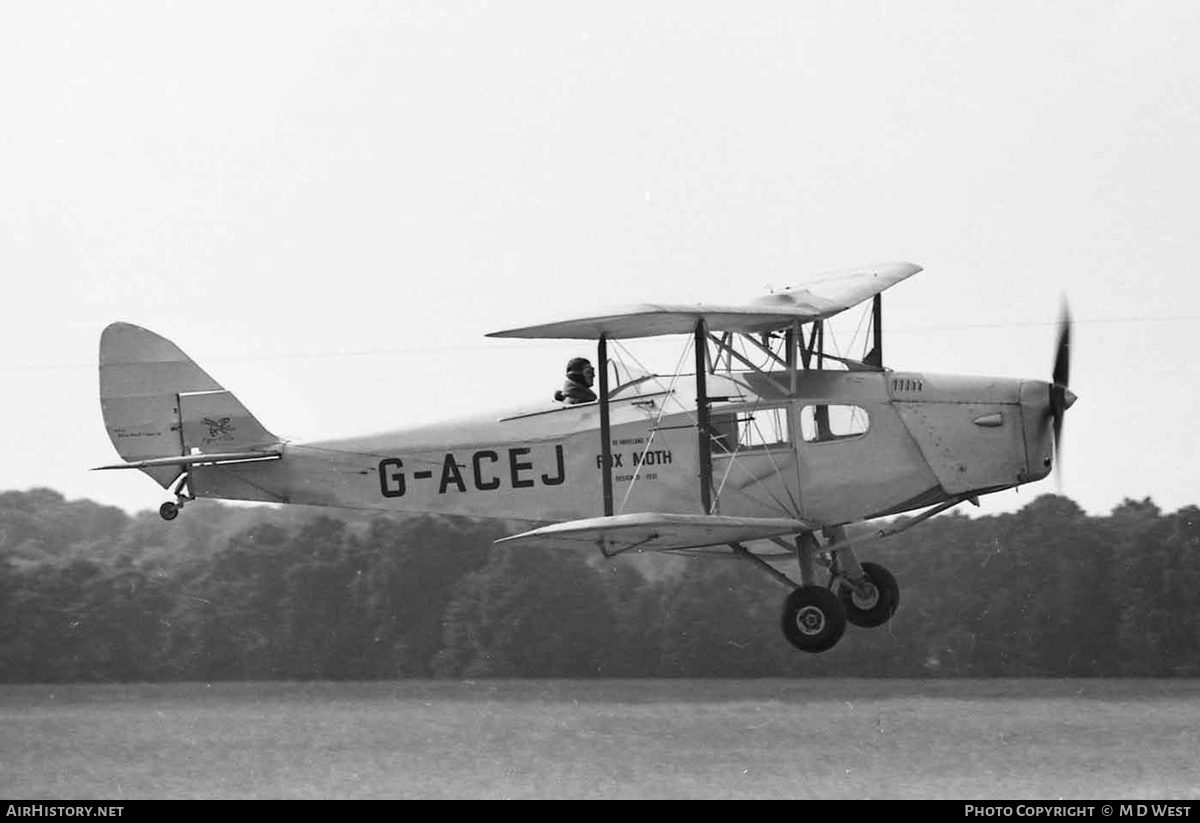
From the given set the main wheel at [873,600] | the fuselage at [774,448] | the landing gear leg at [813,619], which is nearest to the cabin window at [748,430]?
the fuselage at [774,448]

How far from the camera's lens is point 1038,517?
42.0 metres

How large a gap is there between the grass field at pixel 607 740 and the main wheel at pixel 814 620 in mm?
16046

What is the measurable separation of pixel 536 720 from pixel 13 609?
34.9ft

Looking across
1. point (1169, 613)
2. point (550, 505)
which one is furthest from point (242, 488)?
point (1169, 613)

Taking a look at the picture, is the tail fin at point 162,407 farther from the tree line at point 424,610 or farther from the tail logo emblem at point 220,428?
the tree line at point 424,610

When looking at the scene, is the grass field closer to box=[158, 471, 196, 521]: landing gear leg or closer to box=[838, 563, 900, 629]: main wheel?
box=[158, 471, 196, 521]: landing gear leg

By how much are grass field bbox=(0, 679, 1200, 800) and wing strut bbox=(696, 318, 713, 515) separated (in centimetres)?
1651

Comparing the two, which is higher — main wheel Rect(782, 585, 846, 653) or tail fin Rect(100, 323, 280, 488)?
tail fin Rect(100, 323, 280, 488)

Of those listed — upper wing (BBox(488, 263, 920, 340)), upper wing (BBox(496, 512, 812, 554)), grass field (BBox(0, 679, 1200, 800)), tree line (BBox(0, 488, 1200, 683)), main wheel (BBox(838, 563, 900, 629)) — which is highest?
upper wing (BBox(488, 263, 920, 340))

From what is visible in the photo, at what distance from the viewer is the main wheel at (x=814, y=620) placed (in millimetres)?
16938

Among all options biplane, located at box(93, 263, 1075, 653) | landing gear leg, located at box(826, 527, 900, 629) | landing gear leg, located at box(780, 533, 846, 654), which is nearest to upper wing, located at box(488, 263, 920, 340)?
biplane, located at box(93, 263, 1075, 653)

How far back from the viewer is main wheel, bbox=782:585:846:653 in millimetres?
16938

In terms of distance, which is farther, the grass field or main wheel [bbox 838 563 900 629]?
the grass field

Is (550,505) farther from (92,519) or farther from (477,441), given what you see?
(92,519)
